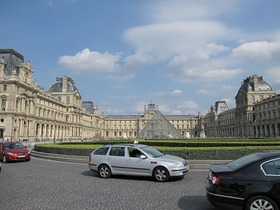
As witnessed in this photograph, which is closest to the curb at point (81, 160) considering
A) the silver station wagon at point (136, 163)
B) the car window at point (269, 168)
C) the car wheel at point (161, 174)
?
the silver station wagon at point (136, 163)

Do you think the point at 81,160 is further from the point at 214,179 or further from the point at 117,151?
the point at 214,179

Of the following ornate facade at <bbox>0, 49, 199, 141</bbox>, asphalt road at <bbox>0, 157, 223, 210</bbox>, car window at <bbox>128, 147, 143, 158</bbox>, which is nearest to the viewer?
asphalt road at <bbox>0, 157, 223, 210</bbox>

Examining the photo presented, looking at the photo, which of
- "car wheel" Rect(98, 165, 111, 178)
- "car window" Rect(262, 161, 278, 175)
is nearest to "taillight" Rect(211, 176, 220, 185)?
"car window" Rect(262, 161, 278, 175)

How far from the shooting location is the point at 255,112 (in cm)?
8744

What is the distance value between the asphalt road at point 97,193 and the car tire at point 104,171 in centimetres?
24

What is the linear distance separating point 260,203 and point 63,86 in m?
91.2

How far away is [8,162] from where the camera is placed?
16.9m

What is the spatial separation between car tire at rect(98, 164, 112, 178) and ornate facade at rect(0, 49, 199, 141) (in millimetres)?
44893

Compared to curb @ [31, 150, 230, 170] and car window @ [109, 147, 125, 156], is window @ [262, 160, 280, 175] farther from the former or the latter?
curb @ [31, 150, 230, 170]

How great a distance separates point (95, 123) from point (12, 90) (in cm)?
7437

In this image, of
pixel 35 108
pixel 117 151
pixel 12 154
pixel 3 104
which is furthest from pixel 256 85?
pixel 117 151

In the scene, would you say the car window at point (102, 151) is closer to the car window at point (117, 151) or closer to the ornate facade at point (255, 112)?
the car window at point (117, 151)

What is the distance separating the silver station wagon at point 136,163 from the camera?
987cm

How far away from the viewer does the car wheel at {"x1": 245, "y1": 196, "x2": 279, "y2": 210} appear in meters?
5.12
